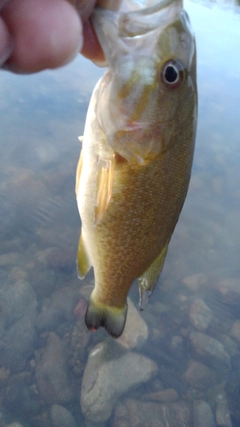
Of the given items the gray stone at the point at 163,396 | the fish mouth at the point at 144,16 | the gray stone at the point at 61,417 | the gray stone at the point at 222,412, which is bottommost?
the gray stone at the point at 222,412

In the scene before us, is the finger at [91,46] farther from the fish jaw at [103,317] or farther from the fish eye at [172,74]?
the fish jaw at [103,317]

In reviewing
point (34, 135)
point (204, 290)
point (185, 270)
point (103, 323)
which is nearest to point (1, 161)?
point (34, 135)

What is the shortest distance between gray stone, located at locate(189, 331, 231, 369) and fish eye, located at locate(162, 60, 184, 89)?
335cm

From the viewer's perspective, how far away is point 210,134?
6281mm

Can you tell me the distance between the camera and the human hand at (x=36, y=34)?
699 mm

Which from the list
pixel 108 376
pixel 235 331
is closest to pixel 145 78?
pixel 108 376

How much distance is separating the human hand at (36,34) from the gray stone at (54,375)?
10.7 feet

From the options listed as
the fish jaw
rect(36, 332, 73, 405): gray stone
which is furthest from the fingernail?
rect(36, 332, 73, 405): gray stone

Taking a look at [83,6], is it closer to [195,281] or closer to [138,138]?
[138,138]

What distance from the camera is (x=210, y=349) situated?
3908mm

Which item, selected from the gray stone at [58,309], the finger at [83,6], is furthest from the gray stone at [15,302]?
the finger at [83,6]

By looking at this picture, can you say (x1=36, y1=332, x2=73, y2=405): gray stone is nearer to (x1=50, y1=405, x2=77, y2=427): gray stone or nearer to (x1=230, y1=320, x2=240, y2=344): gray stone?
(x1=50, y1=405, x2=77, y2=427): gray stone

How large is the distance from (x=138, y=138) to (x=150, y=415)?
295 cm

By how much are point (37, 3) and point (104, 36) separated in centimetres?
42
